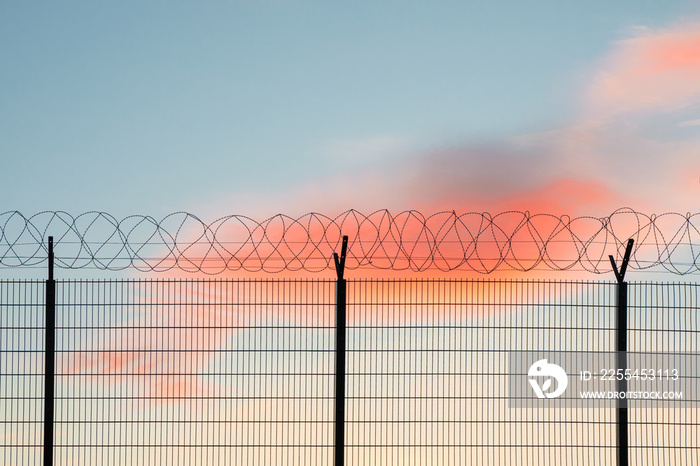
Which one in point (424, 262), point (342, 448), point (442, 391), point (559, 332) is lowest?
point (342, 448)

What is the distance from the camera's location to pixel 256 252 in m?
13.0

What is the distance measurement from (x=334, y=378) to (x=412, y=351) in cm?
127

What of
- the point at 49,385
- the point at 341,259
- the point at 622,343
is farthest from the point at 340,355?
the point at 49,385

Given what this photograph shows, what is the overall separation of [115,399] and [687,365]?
904cm

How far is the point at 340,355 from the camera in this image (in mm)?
12969

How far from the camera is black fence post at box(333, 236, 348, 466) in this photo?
510 inches

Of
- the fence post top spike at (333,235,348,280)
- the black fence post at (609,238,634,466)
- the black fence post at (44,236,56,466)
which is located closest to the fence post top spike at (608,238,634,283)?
the black fence post at (609,238,634,466)

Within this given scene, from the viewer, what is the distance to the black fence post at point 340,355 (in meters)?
13.0

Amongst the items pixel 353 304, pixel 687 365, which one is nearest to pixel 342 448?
pixel 353 304

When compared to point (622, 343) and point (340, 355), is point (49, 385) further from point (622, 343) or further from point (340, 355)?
point (622, 343)

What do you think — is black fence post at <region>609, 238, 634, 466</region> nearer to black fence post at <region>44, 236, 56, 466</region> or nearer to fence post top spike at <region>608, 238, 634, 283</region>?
fence post top spike at <region>608, 238, 634, 283</region>

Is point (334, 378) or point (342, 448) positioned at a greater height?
point (334, 378)

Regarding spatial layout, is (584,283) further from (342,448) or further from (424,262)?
(342,448)

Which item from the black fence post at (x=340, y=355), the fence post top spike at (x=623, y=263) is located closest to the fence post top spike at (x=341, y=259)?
the black fence post at (x=340, y=355)
